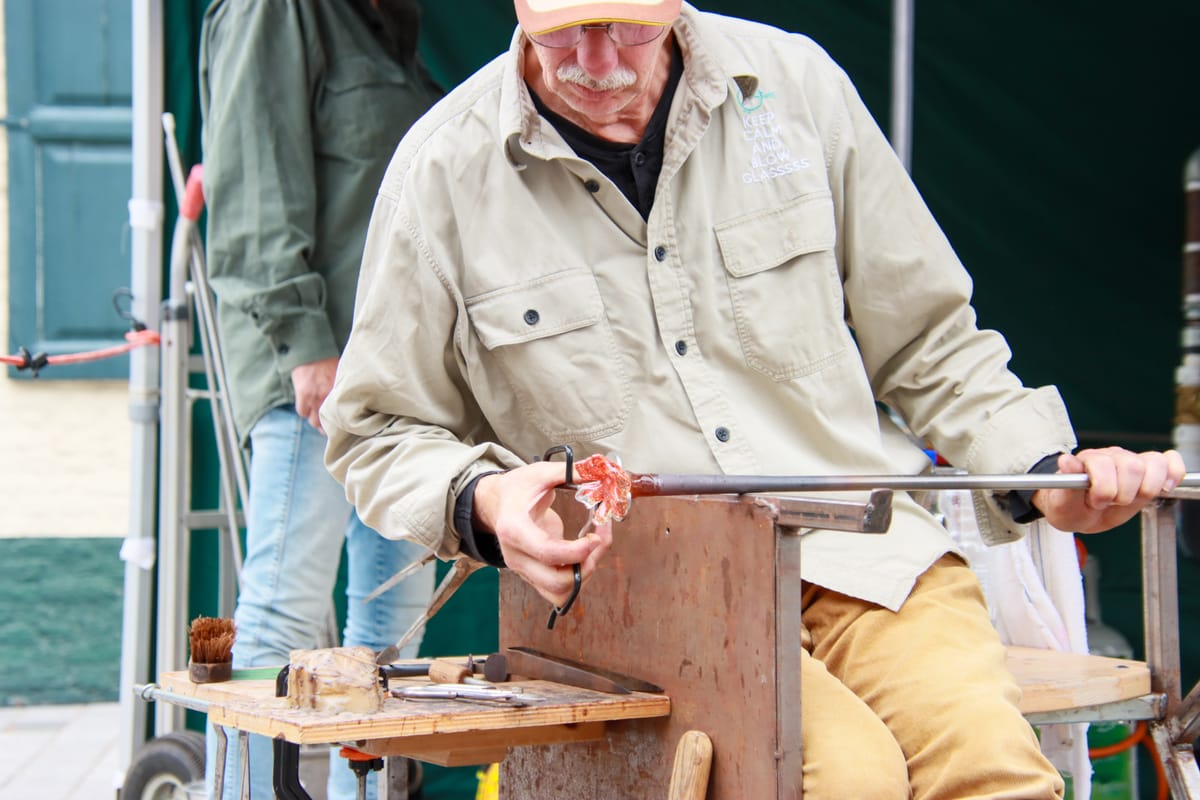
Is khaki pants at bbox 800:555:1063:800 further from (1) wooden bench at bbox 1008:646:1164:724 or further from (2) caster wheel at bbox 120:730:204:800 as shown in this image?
(2) caster wheel at bbox 120:730:204:800

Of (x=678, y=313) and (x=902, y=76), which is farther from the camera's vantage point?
(x=902, y=76)

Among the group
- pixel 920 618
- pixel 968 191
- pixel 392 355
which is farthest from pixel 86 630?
pixel 920 618

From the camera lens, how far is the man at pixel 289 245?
3.02 m

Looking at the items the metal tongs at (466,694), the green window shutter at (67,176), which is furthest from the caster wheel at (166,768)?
the green window shutter at (67,176)

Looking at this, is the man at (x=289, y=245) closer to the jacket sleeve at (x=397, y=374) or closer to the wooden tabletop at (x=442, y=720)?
the jacket sleeve at (x=397, y=374)

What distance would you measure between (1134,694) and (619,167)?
1127 millimetres

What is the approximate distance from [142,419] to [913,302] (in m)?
2.16

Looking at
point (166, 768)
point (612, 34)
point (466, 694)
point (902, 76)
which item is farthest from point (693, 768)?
point (902, 76)

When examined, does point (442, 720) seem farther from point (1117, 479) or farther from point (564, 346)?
point (1117, 479)

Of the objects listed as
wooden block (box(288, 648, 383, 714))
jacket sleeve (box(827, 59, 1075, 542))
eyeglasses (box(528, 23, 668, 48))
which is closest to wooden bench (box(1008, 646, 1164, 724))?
jacket sleeve (box(827, 59, 1075, 542))

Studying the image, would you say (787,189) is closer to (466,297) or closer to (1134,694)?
(466,297)

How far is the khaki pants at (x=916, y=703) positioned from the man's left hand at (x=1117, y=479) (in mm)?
189

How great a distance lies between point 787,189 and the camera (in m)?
2.17

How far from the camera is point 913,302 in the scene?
7.27 ft
